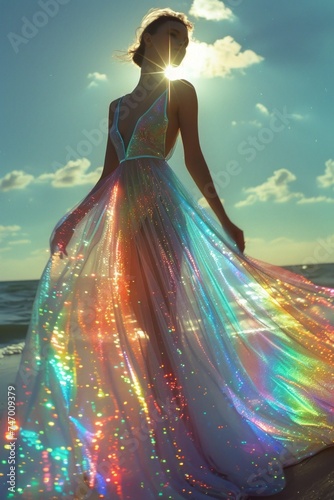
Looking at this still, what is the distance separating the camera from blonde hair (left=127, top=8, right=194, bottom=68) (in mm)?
2762

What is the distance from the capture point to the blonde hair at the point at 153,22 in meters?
2.76

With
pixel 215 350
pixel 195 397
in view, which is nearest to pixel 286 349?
pixel 215 350

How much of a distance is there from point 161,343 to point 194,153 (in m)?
0.94

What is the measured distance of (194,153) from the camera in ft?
8.67

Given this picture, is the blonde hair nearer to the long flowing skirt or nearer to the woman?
the woman

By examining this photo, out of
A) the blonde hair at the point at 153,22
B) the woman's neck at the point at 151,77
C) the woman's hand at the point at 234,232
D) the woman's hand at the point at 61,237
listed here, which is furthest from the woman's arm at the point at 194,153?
the woman's hand at the point at 61,237

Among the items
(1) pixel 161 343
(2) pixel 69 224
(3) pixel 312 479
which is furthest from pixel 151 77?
(3) pixel 312 479

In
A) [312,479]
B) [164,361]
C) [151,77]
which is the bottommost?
[312,479]

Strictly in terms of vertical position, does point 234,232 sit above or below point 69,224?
below

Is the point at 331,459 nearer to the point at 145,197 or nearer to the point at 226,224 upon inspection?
the point at 226,224

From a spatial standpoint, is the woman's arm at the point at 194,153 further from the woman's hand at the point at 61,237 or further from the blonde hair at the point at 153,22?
the woman's hand at the point at 61,237

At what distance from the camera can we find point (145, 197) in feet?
8.30

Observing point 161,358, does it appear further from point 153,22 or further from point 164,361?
point 153,22

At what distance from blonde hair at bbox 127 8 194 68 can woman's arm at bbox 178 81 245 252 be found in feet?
1.20
